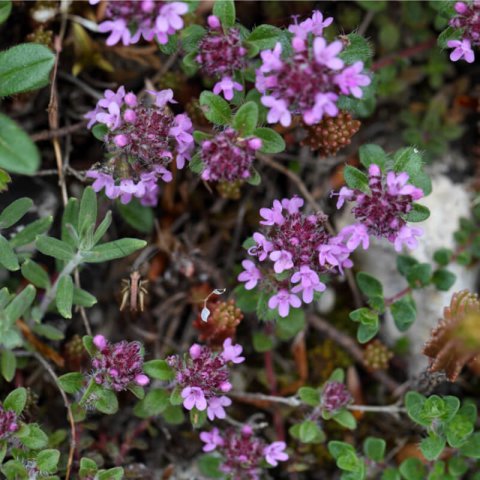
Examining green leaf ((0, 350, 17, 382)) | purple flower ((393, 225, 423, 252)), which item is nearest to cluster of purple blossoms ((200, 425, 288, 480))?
green leaf ((0, 350, 17, 382))

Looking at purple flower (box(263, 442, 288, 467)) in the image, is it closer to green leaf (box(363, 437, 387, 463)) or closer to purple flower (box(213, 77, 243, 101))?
green leaf (box(363, 437, 387, 463))

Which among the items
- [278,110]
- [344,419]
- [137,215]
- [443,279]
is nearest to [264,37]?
[278,110]

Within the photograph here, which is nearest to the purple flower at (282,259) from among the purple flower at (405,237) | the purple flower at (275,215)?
the purple flower at (275,215)

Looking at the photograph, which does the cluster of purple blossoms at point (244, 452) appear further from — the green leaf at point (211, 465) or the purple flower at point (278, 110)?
the purple flower at point (278, 110)

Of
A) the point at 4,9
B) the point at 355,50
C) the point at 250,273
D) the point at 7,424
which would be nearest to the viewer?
the point at 7,424

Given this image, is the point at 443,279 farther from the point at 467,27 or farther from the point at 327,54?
the point at 327,54

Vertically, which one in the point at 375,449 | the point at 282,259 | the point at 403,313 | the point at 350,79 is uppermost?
the point at 350,79

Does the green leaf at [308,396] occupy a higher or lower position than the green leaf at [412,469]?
higher
